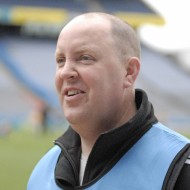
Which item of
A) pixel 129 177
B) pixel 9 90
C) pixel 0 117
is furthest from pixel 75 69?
pixel 9 90

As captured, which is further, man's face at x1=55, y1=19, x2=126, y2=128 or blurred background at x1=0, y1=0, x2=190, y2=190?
blurred background at x1=0, y1=0, x2=190, y2=190

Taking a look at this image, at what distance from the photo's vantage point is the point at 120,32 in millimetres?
1844

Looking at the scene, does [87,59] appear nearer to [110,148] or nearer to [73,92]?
[73,92]

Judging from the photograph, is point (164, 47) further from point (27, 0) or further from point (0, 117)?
point (0, 117)

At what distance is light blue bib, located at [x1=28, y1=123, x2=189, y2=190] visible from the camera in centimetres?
171

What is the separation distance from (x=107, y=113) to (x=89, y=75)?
0.42 ft

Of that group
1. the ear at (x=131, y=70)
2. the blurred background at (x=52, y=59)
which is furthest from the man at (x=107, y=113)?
the blurred background at (x=52, y=59)

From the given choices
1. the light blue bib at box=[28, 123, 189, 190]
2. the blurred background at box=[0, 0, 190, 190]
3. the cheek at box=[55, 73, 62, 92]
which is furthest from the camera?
the blurred background at box=[0, 0, 190, 190]

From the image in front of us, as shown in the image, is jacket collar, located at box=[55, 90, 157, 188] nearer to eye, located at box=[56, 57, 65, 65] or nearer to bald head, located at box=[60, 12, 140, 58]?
bald head, located at box=[60, 12, 140, 58]

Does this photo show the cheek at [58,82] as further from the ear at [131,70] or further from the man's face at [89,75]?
the ear at [131,70]

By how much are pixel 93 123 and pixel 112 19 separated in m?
0.34

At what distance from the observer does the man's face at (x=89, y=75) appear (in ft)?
5.86

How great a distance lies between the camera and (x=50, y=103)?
18531 millimetres

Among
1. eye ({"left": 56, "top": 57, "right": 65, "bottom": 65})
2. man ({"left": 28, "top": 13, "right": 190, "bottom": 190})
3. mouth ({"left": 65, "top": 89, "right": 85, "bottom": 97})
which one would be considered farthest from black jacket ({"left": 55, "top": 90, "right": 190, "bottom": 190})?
eye ({"left": 56, "top": 57, "right": 65, "bottom": 65})
